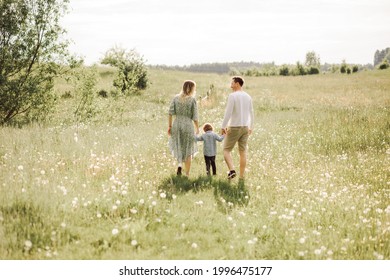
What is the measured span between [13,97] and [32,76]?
1.24 metres

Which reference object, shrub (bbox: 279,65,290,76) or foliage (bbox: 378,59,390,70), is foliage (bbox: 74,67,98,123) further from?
shrub (bbox: 279,65,290,76)

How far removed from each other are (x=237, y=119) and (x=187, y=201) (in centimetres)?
241

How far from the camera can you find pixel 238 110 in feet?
25.7

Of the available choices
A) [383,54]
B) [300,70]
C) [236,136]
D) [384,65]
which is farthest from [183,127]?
[300,70]

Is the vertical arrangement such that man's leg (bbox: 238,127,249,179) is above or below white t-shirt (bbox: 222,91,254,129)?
below

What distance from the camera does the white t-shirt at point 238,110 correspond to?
25.5 feet

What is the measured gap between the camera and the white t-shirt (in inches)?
306

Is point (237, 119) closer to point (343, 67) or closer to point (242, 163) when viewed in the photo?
point (242, 163)

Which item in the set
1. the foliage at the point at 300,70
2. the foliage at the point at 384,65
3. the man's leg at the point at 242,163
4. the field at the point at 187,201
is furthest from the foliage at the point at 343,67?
the man's leg at the point at 242,163

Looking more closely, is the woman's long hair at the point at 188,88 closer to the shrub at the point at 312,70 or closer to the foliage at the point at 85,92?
the foliage at the point at 85,92

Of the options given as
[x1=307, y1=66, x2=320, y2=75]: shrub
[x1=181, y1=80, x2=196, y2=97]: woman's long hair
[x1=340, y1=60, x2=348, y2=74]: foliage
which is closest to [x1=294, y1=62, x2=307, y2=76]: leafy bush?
[x1=307, y1=66, x2=320, y2=75]: shrub
